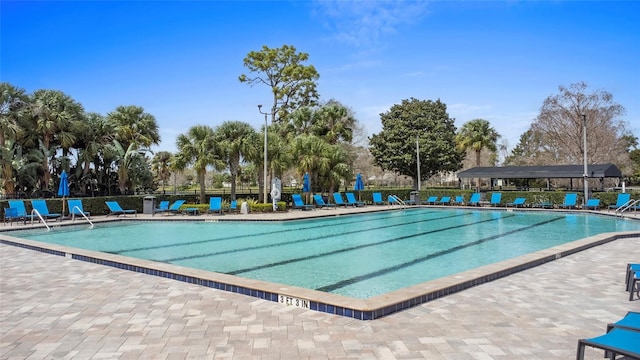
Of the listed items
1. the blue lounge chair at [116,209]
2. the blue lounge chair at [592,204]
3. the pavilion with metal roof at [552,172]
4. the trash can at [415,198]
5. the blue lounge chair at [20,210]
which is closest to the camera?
the blue lounge chair at [20,210]

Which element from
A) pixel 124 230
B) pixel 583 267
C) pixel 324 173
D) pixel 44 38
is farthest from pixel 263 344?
pixel 324 173

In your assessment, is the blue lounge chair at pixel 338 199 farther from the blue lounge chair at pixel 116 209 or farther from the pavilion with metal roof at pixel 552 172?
the blue lounge chair at pixel 116 209

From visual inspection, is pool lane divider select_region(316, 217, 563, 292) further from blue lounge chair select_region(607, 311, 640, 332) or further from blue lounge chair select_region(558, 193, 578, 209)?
blue lounge chair select_region(558, 193, 578, 209)

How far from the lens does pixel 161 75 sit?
61.0ft

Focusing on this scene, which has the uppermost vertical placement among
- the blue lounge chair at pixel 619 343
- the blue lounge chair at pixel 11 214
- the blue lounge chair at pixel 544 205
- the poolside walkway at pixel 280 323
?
the blue lounge chair at pixel 11 214

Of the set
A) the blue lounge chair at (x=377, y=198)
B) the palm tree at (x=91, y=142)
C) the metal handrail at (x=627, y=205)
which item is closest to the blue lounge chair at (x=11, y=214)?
the palm tree at (x=91, y=142)

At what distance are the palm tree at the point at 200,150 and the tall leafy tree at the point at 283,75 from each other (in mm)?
12159

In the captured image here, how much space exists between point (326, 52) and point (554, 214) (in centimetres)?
1384

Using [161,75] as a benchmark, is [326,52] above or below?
above

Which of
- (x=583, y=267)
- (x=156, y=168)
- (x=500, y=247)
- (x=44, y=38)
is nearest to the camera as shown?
(x=583, y=267)

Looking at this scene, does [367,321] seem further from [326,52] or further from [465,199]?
[465,199]

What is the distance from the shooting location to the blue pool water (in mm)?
8289

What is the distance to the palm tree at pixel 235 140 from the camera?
2306 cm

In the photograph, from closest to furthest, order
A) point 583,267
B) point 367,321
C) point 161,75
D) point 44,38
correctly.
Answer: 1. point 367,321
2. point 583,267
3. point 44,38
4. point 161,75
